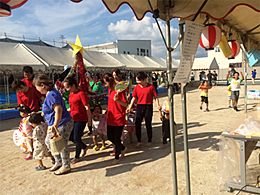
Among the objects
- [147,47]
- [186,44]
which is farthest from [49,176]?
[147,47]

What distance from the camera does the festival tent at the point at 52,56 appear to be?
1334 centimetres

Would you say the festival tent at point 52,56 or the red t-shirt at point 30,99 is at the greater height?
the festival tent at point 52,56

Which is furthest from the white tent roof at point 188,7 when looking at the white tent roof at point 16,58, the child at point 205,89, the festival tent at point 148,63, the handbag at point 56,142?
the festival tent at point 148,63

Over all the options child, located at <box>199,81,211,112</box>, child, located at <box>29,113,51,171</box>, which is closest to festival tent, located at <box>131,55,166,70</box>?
child, located at <box>199,81,211,112</box>

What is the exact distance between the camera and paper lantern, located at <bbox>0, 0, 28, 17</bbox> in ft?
4.25

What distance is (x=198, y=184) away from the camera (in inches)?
119

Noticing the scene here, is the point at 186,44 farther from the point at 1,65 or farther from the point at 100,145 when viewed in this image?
the point at 1,65

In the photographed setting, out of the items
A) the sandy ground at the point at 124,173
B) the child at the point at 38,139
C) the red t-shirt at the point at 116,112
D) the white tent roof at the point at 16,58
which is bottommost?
the sandy ground at the point at 124,173

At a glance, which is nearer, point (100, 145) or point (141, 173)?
point (141, 173)

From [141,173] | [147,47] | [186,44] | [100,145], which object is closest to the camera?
[186,44]

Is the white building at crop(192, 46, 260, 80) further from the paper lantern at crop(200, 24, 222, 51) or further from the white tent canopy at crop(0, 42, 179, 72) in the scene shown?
the paper lantern at crop(200, 24, 222, 51)

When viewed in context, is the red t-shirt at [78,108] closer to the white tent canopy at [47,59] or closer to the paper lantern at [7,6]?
the paper lantern at [7,6]

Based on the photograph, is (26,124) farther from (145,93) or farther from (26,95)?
(145,93)

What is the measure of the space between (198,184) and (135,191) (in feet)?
3.06
